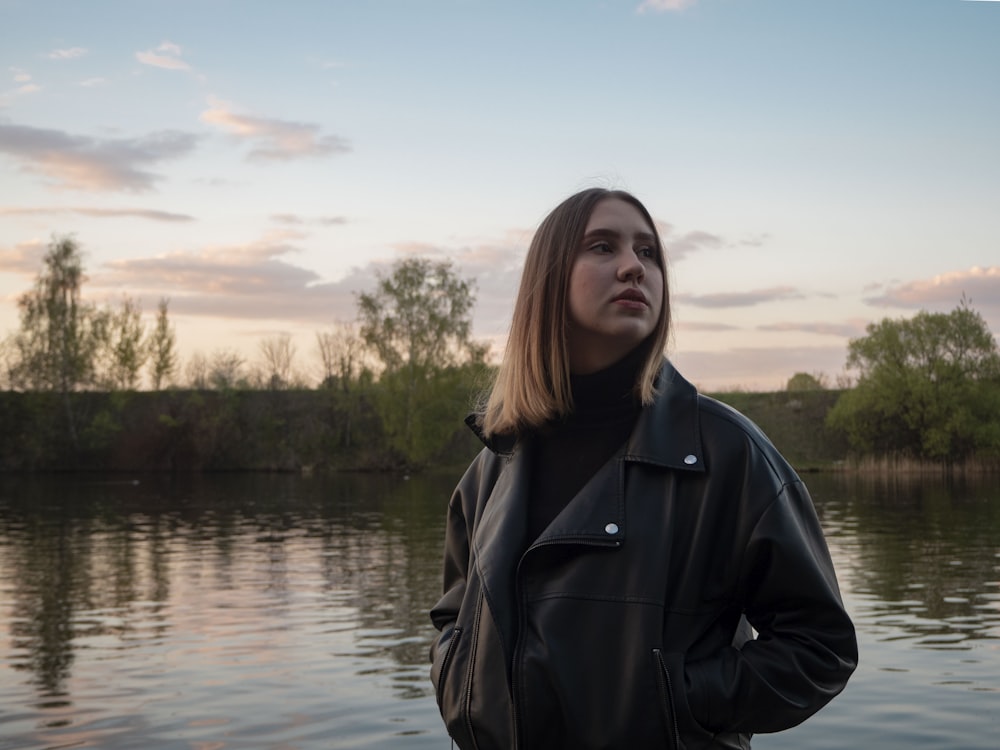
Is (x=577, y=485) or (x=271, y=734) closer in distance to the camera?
(x=577, y=485)

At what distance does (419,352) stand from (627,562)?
52770 mm

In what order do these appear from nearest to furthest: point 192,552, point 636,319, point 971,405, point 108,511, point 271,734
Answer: point 636,319 → point 271,734 → point 192,552 → point 108,511 → point 971,405

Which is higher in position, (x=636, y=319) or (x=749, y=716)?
(x=636, y=319)

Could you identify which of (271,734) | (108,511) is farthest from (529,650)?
(108,511)

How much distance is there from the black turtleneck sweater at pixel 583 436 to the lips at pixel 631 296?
0.12 meters

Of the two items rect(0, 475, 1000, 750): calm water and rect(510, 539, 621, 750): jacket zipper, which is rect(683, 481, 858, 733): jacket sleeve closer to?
rect(510, 539, 621, 750): jacket zipper

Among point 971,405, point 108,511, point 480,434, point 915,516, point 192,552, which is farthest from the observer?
point 971,405

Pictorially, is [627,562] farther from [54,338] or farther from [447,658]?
[54,338]

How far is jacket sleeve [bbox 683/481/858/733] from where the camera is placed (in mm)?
2311

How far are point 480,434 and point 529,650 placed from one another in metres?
0.69

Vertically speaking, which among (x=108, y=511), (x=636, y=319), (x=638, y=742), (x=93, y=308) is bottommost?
(x=108, y=511)

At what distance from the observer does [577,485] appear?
261 centimetres

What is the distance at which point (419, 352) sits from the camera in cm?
5494

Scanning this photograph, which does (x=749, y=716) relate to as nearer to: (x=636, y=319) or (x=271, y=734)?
(x=636, y=319)
